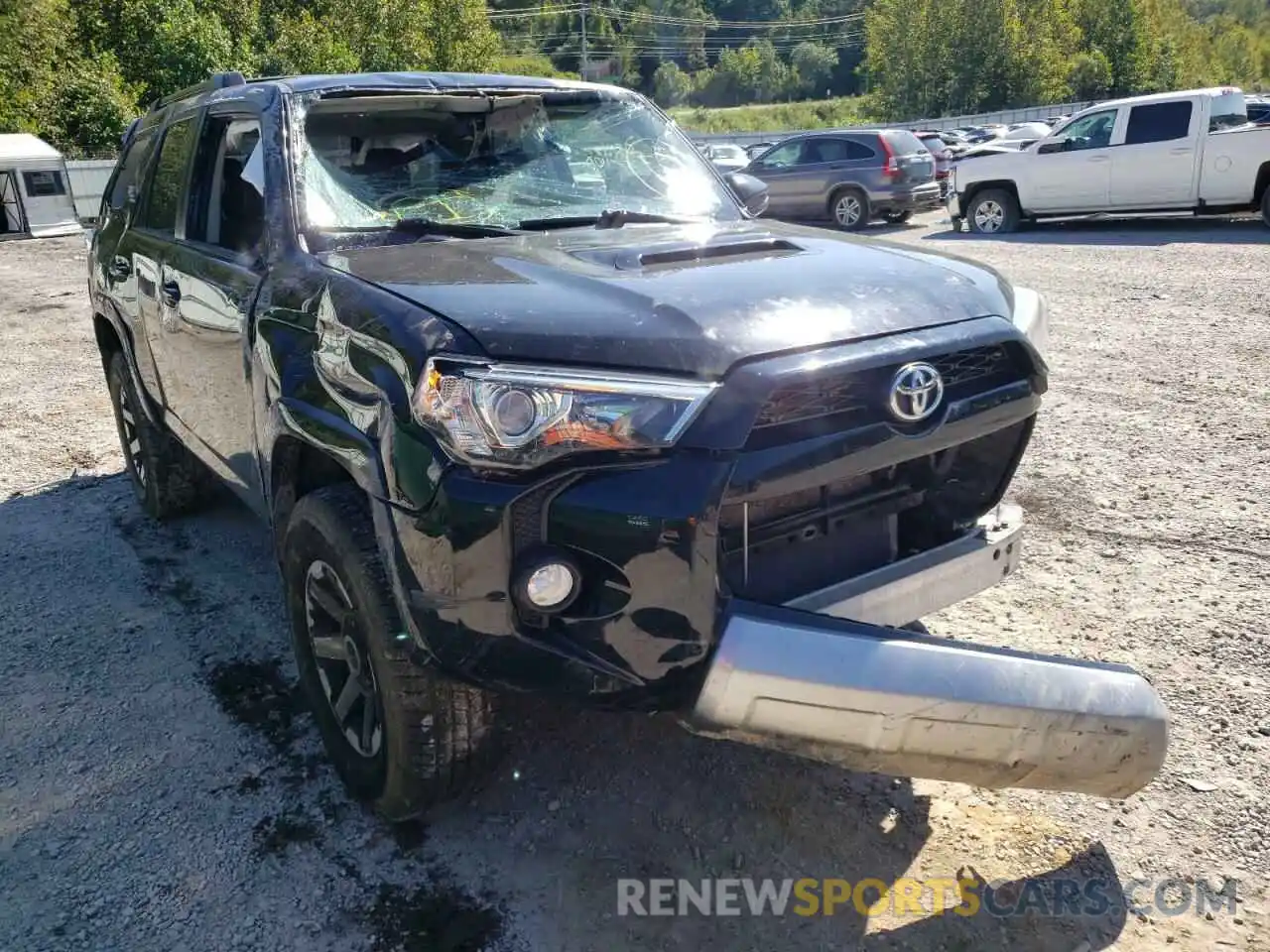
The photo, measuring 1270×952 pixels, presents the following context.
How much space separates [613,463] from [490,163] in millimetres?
1894

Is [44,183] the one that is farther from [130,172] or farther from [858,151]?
[130,172]

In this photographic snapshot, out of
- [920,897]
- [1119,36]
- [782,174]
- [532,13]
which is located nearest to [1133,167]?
[782,174]

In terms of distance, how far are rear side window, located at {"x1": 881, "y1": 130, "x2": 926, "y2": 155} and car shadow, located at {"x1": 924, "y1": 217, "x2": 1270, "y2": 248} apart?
148cm

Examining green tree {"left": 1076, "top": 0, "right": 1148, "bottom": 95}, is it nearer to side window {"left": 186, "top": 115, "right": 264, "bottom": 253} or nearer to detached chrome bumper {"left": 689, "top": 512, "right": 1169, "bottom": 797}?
side window {"left": 186, "top": 115, "right": 264, "bottom": 253}

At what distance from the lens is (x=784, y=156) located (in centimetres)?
1744

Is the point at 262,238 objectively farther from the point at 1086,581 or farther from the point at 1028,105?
the point at 1028,105

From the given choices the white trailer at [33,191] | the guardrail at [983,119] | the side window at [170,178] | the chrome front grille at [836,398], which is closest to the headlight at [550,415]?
the chrome front grille at [836,398]

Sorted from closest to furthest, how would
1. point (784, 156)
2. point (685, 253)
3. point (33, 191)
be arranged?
point (685, 253) → point (784, 156) → point (33, 191)

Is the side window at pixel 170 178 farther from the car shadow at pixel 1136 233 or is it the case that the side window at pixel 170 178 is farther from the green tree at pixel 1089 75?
the green tree at pixel 1089 75

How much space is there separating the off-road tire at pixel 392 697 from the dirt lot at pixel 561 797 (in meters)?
0.21

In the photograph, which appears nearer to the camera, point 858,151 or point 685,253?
point 685,253

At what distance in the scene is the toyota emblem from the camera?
91.2 inches

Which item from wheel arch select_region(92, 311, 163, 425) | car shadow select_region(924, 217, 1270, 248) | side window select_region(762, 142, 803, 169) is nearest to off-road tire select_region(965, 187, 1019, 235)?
car shadow select_region(924, 217, 1270, 248)

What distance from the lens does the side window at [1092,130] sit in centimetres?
1423
